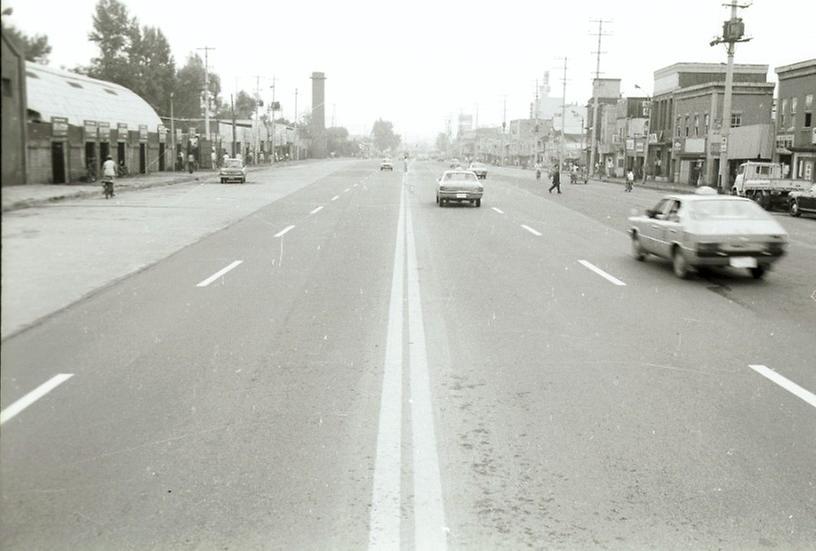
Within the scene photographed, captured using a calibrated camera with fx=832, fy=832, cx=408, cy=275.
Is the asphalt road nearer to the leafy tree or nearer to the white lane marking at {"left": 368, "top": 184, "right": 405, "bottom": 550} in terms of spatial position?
the white lane marking at {"left": 368, "top": 184, "right": 405, "bottom": 550}

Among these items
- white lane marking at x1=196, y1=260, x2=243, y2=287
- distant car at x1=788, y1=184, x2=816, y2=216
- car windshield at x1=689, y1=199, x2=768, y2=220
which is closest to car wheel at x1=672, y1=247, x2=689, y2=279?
car windshield at x1=689, y1=199, x2=768, y2=220

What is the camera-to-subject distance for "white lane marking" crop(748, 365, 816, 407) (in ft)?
23.1

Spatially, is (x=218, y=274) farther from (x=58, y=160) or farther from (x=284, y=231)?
(x=58, y=160)

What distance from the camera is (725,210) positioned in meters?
14.6

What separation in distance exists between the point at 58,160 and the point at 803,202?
115 feet

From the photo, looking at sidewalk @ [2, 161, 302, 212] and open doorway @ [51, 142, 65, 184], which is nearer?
sidewalk @ [2, 161, 302, 212]

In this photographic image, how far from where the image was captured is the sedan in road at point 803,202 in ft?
109

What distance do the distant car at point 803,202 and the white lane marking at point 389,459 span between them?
94.6 ft

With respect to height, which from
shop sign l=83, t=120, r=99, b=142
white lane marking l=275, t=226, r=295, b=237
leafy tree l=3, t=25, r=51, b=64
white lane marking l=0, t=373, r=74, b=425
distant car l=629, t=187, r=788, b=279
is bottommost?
white lane marking l=275, t=226, r=295, b=237

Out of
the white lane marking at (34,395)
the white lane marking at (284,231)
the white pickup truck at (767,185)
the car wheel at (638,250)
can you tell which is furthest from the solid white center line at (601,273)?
the white pickup truck at (767,185)

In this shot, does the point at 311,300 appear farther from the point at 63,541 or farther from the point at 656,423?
the point at 63,541

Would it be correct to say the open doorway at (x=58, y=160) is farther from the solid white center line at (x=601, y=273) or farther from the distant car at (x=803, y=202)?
the distant car at (x=803, y=202)

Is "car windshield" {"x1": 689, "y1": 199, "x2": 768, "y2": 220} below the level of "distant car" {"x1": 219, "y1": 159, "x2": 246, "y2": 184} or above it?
above

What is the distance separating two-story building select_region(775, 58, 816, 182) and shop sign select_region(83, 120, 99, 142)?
40.4 meters
